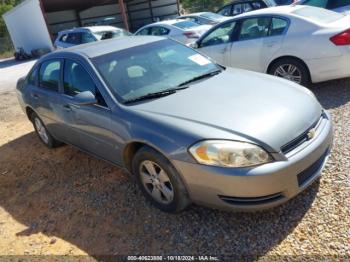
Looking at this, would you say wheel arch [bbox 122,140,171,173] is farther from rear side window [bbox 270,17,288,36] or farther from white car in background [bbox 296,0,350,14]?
white car in background [bbox 296,0,350,14]

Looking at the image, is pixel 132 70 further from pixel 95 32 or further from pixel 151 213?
pixel 95 32

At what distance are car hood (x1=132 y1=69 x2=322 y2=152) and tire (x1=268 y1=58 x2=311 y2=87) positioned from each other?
2.08 meters

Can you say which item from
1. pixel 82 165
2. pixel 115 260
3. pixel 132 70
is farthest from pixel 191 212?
pixel 82 165

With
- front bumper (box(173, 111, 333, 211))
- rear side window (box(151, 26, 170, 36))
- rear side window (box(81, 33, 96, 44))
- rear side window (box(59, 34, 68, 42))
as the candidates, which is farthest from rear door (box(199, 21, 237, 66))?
rear side window (box(59, 34, 68, 42))

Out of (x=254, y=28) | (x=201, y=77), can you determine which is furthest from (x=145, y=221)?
(x=254, y=28)

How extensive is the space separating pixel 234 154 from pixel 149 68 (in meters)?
1.63

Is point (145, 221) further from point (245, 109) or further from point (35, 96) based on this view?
point (35, 96)

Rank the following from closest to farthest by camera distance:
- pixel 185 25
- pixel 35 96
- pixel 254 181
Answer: pixel 254 181
pixel 35 96
pixel 185 25

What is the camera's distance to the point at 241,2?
49.0ft

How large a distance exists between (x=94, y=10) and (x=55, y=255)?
96.9ft

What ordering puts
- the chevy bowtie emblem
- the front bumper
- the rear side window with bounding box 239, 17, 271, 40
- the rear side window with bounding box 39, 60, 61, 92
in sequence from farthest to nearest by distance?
the rear side window with bounding box 239, 17, 271, 40 → the rear side window with bounding box 39, 60, 61, 92 → the chevy bowtie emblem → the front bumper

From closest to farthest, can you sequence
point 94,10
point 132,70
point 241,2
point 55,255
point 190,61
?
point 55,255
point 132,70
point 190,61
point 241,2
point 94,10

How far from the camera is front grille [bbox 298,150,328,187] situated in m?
2.88

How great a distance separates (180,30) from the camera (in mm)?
11734
